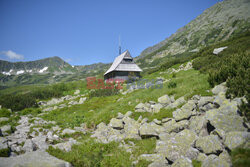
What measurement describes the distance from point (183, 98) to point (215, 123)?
15.5 feet

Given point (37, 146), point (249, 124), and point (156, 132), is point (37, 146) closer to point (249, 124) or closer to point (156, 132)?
point (156, 132)

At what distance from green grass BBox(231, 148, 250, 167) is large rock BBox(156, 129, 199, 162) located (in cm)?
142

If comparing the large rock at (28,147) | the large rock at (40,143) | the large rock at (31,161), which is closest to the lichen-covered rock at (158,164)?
the large rock at (31,161)

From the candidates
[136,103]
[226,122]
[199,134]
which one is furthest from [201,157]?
[136,103]

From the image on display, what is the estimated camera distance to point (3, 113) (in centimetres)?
1772

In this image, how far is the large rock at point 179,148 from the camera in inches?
183

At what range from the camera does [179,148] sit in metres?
5.11

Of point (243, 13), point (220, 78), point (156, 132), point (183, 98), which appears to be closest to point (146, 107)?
point (183, 98)

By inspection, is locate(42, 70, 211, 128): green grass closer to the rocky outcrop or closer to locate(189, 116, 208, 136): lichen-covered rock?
the rocky outcrop

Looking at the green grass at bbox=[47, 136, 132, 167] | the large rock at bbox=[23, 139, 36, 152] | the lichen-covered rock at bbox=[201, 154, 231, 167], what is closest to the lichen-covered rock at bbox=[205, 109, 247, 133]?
the lichen-covered rock at bbox=[201, 154, 231, 167]

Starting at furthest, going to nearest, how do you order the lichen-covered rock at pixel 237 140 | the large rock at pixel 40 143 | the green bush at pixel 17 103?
the green bush at pixel 17 103
the large rock at pixel 40 143
the lichen-covered rock at pixel 237 140

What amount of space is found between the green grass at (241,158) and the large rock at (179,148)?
1.42 meters

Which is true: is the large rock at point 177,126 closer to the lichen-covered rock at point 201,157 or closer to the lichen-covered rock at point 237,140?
the lichen-covered rock at point 201,157

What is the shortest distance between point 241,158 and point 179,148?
86.5 inches
